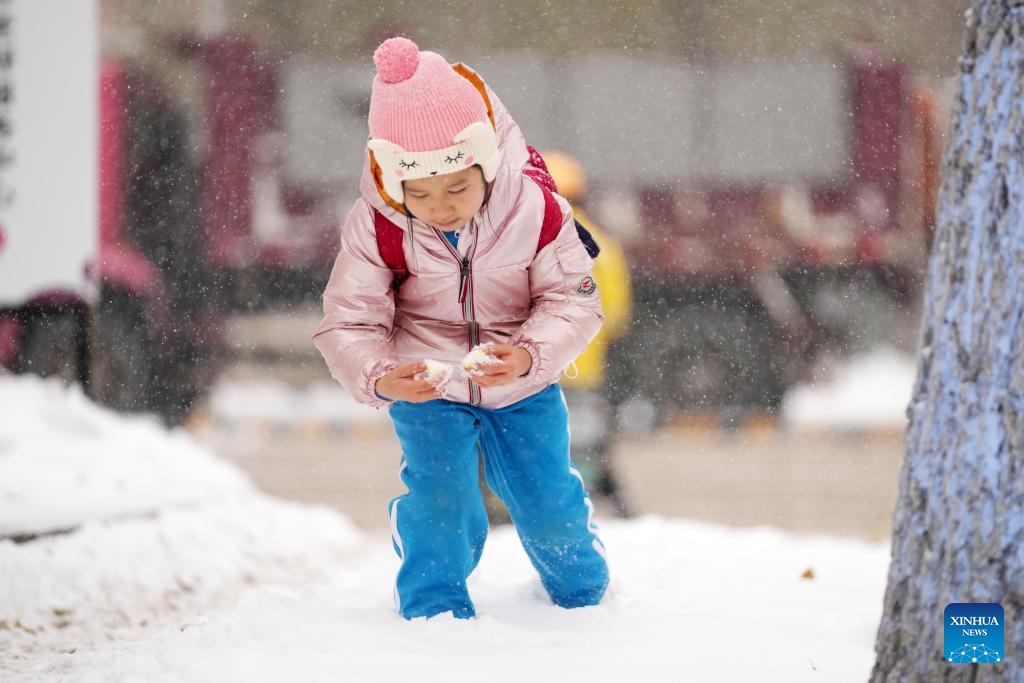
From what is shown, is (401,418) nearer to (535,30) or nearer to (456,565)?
(456,565)

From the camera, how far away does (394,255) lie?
2.40 metres

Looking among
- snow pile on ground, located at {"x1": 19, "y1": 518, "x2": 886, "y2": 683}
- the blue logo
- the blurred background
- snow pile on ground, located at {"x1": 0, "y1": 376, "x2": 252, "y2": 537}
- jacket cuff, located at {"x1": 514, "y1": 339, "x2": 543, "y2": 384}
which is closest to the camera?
the blue logo

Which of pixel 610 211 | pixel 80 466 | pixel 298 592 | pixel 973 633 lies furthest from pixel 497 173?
pixel 610 211

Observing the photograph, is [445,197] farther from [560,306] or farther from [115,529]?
[115,529]

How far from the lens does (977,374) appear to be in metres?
1.69

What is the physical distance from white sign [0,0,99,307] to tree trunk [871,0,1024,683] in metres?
3.99

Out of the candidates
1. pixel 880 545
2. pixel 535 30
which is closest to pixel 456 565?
pixel 880 545

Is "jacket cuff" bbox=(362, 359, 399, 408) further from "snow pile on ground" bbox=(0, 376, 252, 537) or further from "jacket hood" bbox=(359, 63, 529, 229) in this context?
"snow pile on ground" bbox=(0, 376, 252, 537)

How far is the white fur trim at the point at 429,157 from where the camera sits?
2244mm

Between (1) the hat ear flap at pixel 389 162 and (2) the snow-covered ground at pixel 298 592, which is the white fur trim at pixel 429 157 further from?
(2) the snow-covered ground at pixel 298 592

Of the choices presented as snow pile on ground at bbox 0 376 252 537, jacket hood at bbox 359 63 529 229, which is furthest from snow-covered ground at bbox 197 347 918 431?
jacket hood at bbox 359 63 529 229

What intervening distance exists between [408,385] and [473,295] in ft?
0.95

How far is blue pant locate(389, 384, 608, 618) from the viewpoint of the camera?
2.47 metres

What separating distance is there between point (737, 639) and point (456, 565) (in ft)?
1.93
